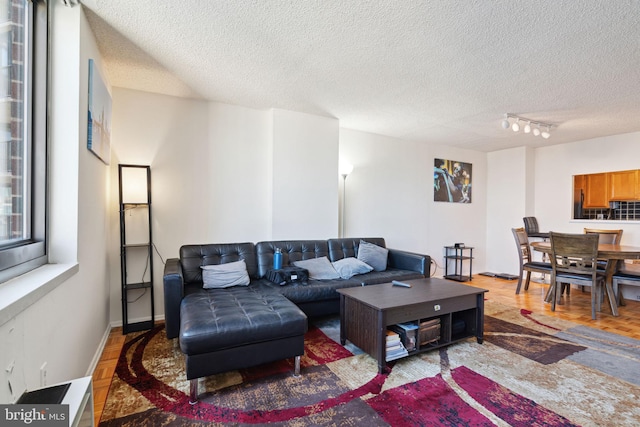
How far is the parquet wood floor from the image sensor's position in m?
2.09

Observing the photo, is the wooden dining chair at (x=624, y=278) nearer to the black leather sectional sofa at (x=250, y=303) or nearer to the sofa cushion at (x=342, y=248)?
the black leather sectional sofa at (x=250, y=303)

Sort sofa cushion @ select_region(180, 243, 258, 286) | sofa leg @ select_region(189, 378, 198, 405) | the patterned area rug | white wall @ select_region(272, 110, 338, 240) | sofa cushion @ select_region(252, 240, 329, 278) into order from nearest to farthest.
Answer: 1. the patterned area rug
2. sofa leg @ select_region(189, 378, 198, 405)
3. sofa cushion @ select_region(180, 243, 258, 286)
4. sofa cushion @ select_region(252, 240, 329, 278)
5. white wall @ select_region(272, 110, 338, 240)

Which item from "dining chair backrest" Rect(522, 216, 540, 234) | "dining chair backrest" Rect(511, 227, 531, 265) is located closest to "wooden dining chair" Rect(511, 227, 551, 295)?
"dining chair backrest" Rect(511, 227, 531, 265)

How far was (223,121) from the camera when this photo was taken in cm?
359

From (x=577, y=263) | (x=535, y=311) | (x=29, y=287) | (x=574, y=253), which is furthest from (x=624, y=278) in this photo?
(x=29, y=287)

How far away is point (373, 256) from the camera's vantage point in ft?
12.3

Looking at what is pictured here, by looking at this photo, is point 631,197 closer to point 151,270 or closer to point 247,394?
point 247,394

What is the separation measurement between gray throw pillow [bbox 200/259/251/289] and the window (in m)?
1.31

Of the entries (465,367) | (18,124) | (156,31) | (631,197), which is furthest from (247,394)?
(631,197)

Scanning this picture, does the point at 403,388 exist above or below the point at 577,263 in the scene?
below

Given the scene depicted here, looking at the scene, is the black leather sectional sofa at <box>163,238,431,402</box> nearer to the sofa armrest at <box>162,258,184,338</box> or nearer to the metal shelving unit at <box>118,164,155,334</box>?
the sofa armrest at <box>162,258,184,338</box>

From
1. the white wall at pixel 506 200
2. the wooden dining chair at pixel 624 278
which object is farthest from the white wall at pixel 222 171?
the white wall at pixel 506 200

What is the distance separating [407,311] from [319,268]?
124 cm

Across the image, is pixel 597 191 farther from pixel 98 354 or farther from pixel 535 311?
pixel 98 354
